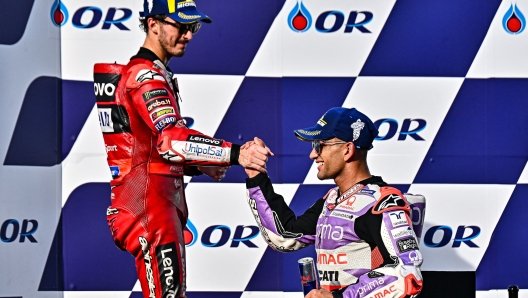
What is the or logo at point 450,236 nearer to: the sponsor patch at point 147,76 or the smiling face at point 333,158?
the smiling face at point 333,158

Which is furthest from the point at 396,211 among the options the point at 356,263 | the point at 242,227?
the point at 242,227

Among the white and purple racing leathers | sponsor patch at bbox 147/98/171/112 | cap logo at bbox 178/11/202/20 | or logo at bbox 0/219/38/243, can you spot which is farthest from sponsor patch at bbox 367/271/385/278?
or logo at bbox 0/219/38/243

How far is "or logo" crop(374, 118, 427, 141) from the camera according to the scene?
14.4 feet

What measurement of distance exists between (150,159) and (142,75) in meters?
0.32

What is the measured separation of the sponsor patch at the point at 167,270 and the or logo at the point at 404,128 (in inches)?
65.8

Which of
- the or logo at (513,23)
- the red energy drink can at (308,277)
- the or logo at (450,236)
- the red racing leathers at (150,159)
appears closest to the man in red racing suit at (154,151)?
the red racing leathers at (150,159)

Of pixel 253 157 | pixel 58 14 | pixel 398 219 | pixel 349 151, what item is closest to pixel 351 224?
pixel 398 219

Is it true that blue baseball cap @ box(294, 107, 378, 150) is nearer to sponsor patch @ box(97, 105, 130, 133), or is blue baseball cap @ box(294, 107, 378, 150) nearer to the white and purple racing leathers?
the white and purple racing leathers

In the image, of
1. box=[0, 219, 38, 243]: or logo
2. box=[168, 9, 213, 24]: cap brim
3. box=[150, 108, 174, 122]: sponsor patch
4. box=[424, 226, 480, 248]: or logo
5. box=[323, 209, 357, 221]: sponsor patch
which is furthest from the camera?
box=[424, 226, 480, 248]: or logo

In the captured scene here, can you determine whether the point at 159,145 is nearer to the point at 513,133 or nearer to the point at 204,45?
the point at 204,45

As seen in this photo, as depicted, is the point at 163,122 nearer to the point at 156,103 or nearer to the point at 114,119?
the point at 156,103

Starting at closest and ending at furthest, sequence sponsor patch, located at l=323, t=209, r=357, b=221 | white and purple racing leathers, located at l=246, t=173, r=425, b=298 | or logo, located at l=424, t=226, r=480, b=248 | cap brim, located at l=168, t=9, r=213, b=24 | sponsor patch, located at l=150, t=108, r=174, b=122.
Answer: white and purple racing leathers, located at l=246, t=173, r=425, b=298 < sponsor patch, located at l=323, t=209, r=357, b=221 < sponsor patch, located at l=150, t=108, r=174, b=122 < cap brim, located at l=168, t=9, r=213, b=24 < or logo, located at l=424, t=226, r=480, b=248

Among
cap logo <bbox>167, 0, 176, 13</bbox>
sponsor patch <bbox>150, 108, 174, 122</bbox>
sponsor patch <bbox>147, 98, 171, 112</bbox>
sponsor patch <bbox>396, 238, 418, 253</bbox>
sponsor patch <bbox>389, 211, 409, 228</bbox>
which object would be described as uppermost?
cap logo <bbox>167, 0, 176, 13</bbox>

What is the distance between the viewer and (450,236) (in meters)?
4.43
